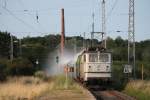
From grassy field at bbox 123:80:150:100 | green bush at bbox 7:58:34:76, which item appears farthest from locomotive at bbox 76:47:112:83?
green bush at bbox 7:58:34:76

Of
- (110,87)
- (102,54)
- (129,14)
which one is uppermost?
(129,14)

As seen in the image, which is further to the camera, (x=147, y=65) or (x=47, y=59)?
(x=47, y=59)

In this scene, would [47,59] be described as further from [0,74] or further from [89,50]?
[89,50]

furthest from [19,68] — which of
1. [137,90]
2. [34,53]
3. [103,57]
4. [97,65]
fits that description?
[137,90]

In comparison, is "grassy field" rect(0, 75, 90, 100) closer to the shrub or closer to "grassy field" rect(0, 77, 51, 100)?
"grassy field" rect(0, 77, 51, 100)

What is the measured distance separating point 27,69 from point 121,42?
8354 cm

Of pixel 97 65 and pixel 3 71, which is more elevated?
pixel 97 65

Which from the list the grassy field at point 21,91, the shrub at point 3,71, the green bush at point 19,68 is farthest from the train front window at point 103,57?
the green bush at point 19,68

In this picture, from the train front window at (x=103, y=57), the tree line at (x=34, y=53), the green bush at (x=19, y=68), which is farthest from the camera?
the tree line at (x=34, y=53)

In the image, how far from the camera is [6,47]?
407 feet

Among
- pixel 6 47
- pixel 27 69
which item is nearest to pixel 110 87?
pixel 27 69

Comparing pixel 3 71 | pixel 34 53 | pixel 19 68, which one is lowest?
pixel 3 71

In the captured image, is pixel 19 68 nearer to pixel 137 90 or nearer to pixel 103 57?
pixel 103 57

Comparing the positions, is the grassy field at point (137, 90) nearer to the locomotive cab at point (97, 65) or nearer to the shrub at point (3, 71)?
the locomotive cab at point (97, 65)
